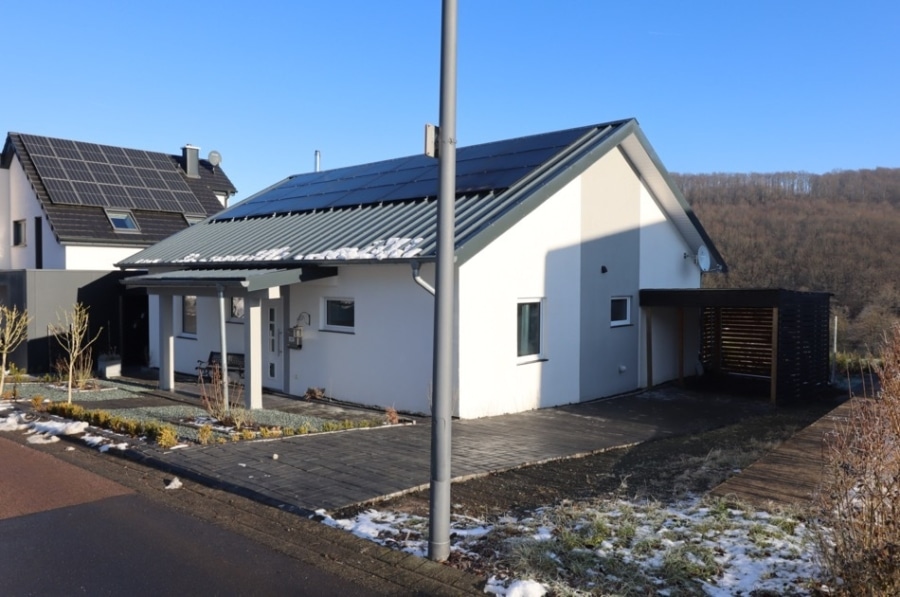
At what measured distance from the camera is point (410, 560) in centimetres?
543

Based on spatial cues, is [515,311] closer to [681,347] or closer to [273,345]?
[273,345]

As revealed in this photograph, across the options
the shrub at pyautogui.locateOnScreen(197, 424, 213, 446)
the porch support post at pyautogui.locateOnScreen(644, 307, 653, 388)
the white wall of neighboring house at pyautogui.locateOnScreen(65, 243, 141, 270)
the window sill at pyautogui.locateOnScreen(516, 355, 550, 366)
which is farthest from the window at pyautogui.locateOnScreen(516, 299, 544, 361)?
the white wall of neighboring house at pyautogui.locateOnScreen(65, 243, 141, 270)

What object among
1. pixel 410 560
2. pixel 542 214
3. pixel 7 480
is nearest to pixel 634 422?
pixel 542 214

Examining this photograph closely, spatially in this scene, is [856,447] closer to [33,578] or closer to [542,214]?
[33,578]

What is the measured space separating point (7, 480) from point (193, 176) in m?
24.0

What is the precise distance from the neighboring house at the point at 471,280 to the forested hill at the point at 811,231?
68.1ft

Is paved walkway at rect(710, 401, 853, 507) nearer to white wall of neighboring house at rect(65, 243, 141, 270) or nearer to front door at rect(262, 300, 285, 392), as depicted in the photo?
front door at rect(262, 300, 285, 392)

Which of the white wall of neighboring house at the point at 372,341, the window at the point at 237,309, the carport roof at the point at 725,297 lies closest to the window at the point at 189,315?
the window at the point at 237,309

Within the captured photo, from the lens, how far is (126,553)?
564cm

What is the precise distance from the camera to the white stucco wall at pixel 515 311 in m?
12.2

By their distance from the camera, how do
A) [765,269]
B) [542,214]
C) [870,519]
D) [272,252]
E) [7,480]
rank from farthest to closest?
1. [765,269]
2. [272,252]
3. [542,214]
4. [7,480]
5. [870,519]

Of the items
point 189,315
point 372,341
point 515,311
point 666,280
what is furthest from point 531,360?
point 189,315

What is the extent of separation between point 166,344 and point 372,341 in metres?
5.20

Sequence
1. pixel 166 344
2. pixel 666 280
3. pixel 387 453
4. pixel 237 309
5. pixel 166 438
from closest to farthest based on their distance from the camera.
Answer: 1. pixel 387 453
2. pixel 166 438
3. pixel 166 344
4. pixel 237 309
5. pixel 666 280
